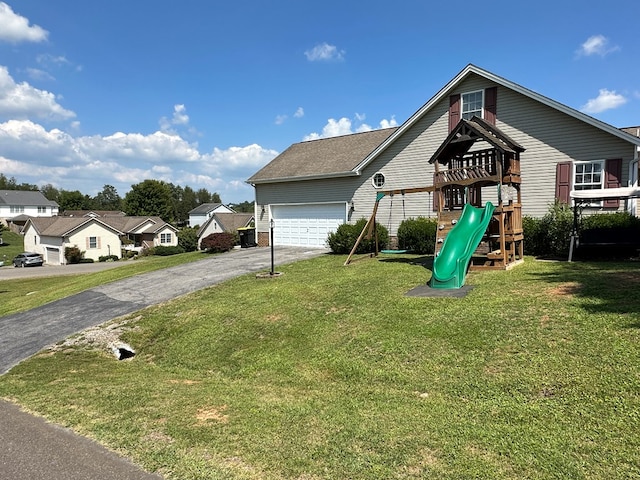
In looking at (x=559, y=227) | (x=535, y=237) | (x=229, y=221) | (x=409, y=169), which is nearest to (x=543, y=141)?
(x=559, y=227)

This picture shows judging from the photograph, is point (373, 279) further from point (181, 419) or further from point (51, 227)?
point (51, 227)

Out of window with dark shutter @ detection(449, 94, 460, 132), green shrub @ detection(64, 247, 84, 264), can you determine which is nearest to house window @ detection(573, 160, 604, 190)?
window with dark shutter @ detection(449, 94, 460, 132)

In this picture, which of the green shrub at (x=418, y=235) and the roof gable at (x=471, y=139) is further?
the green shrub at (x=418, y=235)

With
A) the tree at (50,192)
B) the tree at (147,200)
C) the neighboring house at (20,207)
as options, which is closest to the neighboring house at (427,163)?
the tree at (147,200)

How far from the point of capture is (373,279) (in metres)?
10.3

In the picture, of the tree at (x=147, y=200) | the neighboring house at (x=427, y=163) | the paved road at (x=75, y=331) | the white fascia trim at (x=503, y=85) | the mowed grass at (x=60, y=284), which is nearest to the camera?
the paved road at (x=75, y=331)

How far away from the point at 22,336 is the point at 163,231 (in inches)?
1788

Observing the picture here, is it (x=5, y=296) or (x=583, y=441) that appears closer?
(x=583, y=441)

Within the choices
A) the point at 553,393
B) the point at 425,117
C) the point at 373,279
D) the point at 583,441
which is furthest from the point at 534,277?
the point at 425,117

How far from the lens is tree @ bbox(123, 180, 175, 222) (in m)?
78.5

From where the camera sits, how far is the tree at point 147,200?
3091 inches

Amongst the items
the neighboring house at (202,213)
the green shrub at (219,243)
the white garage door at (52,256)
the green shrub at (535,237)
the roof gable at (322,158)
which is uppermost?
the roof gable at (322,158)

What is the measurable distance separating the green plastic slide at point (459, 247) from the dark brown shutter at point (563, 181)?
15.3 ft

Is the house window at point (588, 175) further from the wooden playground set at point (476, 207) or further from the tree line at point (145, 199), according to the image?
the tree line at point (145, 199)
